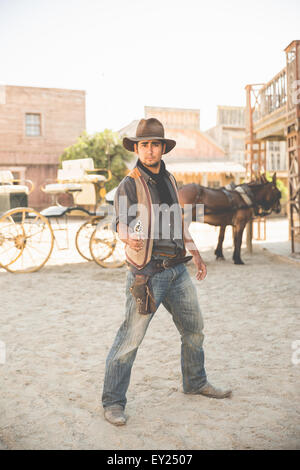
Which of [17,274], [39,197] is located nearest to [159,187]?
[17,274]

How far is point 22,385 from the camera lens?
3.57m

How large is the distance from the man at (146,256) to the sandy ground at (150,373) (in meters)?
0.33

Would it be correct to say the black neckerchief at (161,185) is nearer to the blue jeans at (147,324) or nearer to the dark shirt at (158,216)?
the dark shirt at (158,216)

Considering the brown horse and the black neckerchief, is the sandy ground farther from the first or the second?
the brown horse

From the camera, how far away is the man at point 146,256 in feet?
9.21

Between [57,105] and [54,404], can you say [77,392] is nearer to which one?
[54,404]

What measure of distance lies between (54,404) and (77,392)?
0.25 m

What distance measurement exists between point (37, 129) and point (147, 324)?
2617 cm

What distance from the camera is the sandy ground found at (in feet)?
9.16

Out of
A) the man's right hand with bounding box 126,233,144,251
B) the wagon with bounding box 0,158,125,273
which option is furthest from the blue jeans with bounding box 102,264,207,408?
the wagon with bounding box 0,158,125,273

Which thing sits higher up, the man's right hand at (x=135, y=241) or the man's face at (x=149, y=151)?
the man's face at (x=149, y=151)

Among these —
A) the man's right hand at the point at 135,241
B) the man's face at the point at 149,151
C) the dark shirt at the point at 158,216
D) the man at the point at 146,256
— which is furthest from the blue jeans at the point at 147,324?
the man's face at the point at 149,151

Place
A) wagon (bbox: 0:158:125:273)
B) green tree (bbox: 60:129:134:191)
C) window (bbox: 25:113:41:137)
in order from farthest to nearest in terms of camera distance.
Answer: window (bbox: 25:113:41:137)
green tree (bbox: 60:129:134:191)
wagon (bbox: 0:158:125:273)

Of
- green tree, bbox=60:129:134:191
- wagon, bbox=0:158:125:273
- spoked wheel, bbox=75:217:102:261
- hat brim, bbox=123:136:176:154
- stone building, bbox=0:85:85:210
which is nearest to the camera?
hat brim, bbox=123:136:176:154
